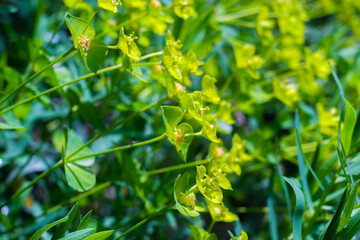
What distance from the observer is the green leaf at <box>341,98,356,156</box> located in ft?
2.69

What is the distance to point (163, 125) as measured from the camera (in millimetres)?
769

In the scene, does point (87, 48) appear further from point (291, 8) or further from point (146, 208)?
point (291, 8)

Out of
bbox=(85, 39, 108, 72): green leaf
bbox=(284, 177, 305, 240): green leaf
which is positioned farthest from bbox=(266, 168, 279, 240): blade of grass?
bbox=(85, 39, 108, 72): green leaf

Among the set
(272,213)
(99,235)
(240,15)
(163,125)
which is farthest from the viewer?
(240,15)

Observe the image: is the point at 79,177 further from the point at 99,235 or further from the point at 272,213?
→ the point at 272,213

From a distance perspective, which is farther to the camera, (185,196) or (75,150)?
(75,150)

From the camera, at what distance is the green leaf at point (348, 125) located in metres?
0.82

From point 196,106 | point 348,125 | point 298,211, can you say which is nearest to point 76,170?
point 196,106

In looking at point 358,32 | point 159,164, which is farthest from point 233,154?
point 358,32

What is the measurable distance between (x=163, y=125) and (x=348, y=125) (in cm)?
42

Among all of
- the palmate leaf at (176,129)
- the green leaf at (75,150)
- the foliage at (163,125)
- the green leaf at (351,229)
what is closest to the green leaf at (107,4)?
the foliage at (163,125)

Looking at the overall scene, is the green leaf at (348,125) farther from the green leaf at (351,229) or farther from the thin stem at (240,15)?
the thin stem at (240,15)

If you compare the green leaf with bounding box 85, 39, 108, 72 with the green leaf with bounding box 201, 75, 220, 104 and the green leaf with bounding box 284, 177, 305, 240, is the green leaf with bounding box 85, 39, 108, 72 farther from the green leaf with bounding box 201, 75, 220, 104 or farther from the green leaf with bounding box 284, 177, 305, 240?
the green leaf with bounding box 284, 177, 305, 240

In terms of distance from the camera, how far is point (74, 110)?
996mm
